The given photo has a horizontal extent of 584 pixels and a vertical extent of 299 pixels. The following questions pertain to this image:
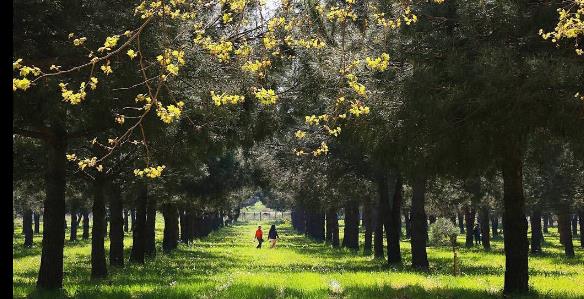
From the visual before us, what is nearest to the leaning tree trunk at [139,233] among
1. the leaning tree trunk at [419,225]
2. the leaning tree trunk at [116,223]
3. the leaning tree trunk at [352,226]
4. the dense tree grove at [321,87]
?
the leaning tree trunk at [116,223]

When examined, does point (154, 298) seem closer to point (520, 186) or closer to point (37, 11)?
point (37, 11)

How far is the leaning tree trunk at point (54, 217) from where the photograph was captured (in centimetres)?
1368

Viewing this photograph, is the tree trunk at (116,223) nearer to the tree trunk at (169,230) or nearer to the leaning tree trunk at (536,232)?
the tree trunk at (169,230)

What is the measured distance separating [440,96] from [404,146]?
1643 mm

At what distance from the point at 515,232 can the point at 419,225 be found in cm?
807

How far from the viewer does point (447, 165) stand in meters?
12.5

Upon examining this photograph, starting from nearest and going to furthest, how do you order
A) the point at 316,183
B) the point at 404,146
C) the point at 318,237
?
the point at 404,146, the point at 316,183, the point at 318,237

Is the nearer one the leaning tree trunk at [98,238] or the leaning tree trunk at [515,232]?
the leaning tree trunk at [515,232]

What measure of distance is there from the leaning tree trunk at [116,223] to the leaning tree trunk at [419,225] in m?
10.2

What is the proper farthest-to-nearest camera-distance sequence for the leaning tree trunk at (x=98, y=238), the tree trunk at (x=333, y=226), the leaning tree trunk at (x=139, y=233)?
the tree trunk at (x=333, y=226), the leaning tree trunk at (x=139, y=233), the leaning tree trunk at (x=98, y=238)

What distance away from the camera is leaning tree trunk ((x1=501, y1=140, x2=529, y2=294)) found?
1286 cm

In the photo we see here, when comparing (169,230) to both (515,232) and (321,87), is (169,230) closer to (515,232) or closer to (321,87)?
(321,87)

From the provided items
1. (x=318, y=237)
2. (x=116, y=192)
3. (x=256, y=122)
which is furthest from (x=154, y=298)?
(x=318, y=237)

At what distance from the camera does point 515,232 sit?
13.1m
